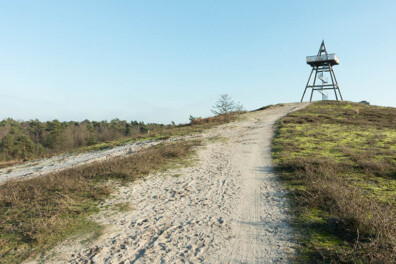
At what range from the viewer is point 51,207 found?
637 cm

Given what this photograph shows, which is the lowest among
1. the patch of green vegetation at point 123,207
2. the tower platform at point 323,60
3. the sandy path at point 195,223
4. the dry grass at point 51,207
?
the sandy path at point 195,223

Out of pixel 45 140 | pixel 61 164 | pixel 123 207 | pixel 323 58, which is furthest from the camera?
pixel 45 140

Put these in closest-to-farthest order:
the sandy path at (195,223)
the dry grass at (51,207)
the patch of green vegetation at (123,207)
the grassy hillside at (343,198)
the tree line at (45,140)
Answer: the grassy hillside at (343,198)
the sandy path at (195,223)
the dry grass at (51,207)
the patch of green vegetation at (123,207)
the tree line at (45,140)

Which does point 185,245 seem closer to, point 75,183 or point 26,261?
point 26,261

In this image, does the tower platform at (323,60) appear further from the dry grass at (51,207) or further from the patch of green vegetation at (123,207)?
the patch of green vegetation at (123,207)

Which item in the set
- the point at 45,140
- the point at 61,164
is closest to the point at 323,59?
the point at 61,164

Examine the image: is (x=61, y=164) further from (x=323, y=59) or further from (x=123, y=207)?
(x=323, y=59)

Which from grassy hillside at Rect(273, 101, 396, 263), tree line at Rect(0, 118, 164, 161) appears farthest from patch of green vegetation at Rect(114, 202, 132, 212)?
tree line at Rect(0, 118, 164, 161)

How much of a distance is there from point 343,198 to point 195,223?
3.39 m

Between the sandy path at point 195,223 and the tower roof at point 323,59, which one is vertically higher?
the tower roof at point 323,59

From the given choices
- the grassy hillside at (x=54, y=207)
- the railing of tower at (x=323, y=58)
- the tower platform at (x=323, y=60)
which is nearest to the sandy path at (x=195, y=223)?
the grassy hillside at (x=54, y=207)

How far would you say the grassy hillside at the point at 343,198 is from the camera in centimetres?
397

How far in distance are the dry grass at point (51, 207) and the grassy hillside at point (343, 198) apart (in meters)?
4.78

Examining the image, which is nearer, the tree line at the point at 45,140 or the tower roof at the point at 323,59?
the tower roof at the point at 323,59
